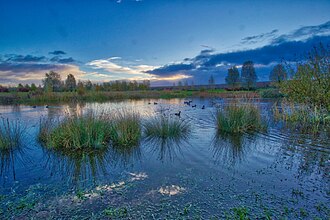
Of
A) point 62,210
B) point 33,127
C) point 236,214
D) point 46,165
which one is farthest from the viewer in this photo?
point 33,127

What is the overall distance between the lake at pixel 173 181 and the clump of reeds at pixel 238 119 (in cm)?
236

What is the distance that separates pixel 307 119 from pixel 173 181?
39.5 ft

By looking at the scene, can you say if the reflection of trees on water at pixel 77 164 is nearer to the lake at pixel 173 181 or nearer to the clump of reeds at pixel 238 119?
the lake at pixel 173 181

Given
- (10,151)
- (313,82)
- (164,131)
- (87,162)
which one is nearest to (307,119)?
(313,82)

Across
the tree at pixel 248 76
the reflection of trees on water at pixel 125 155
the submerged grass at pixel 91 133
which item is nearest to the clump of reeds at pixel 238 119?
the submerged grass at pixel 91 133

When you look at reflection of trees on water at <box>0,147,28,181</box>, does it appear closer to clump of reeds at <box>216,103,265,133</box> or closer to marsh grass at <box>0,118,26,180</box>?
marsh grass at <box>0,118,26,180</box>

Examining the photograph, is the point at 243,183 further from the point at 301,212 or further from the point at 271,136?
the point at 271,136

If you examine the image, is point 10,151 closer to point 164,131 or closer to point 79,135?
point 79,135

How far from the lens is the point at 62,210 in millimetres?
4246

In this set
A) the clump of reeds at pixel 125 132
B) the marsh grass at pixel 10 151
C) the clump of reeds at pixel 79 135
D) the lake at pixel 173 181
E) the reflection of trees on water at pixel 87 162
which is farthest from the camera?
the clump of reeds at pixel 125 132

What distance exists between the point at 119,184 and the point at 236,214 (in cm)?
294

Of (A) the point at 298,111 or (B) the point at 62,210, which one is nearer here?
(B) the point at 62,210

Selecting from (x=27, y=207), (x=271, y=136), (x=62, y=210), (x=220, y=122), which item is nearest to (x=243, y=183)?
(x=62, y=210)

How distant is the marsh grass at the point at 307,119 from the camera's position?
1167 cm
